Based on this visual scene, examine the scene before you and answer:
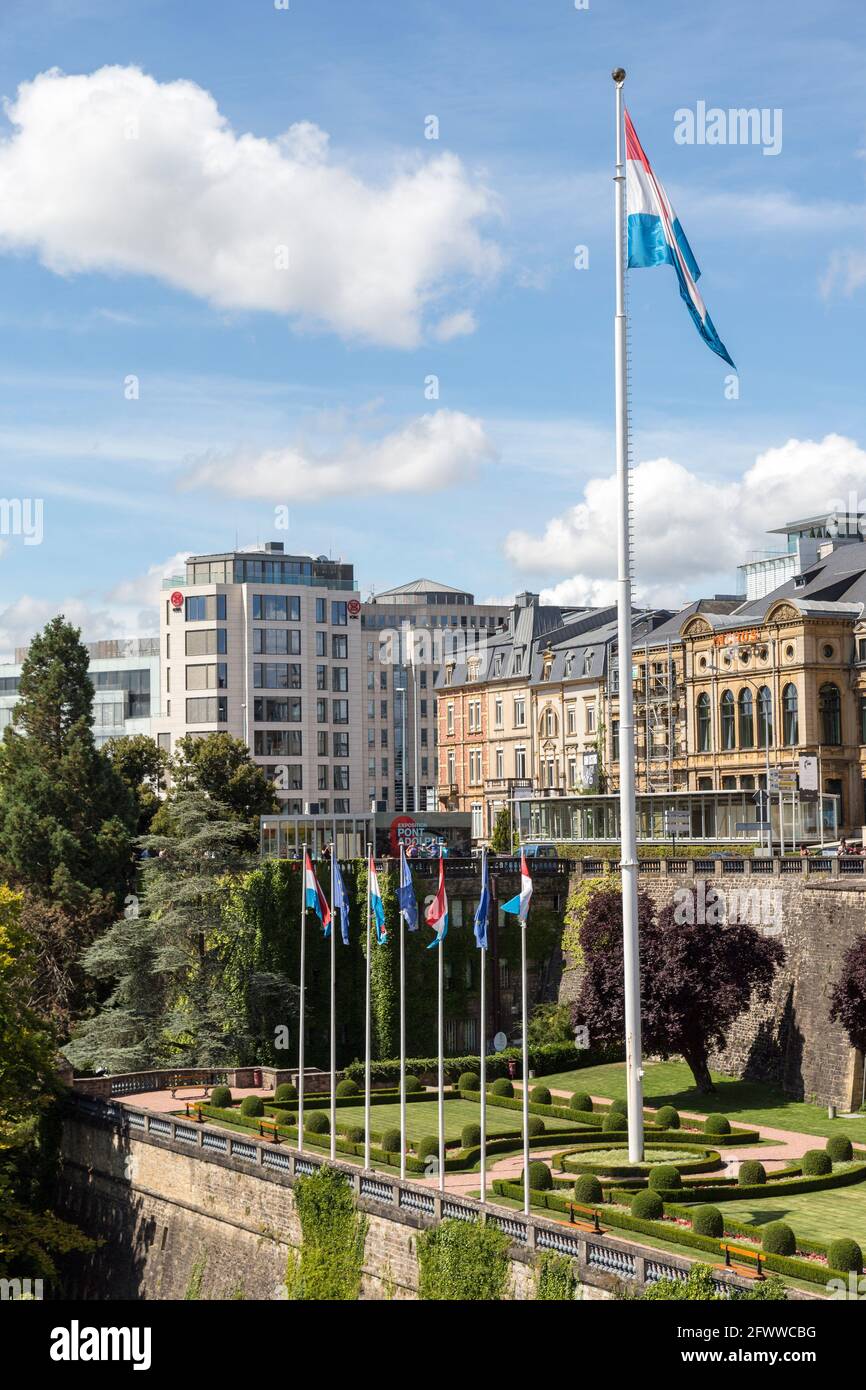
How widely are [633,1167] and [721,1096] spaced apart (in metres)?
17.5

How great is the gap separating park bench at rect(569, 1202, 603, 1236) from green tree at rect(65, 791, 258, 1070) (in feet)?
101

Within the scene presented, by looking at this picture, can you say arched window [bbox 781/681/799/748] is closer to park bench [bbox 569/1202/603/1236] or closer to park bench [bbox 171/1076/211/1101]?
park bench [bbox 171/1076/211/1101]

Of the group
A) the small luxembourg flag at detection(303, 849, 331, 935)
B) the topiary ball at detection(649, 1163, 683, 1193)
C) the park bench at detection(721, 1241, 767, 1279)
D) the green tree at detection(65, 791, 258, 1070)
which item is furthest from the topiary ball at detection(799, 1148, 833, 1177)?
the green tree at detection(65, 791, 258, 1070)

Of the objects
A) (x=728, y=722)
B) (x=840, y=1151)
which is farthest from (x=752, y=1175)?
(x=728, y=722)

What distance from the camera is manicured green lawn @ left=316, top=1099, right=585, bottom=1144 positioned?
61.2 m

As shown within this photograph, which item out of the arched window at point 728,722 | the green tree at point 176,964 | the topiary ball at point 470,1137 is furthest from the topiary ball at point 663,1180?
the arched window at point 728,722

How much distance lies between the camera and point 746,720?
311 feet

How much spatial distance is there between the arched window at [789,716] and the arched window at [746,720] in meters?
3.06

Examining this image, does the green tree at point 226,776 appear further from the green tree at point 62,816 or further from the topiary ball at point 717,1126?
the topiary ball at point 717,1126

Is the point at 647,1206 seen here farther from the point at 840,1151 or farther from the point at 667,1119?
the point at 667,1119

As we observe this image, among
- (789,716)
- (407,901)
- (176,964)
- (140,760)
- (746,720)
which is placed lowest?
(176,964)

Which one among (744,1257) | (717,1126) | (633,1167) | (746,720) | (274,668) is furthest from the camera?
(274,668)
